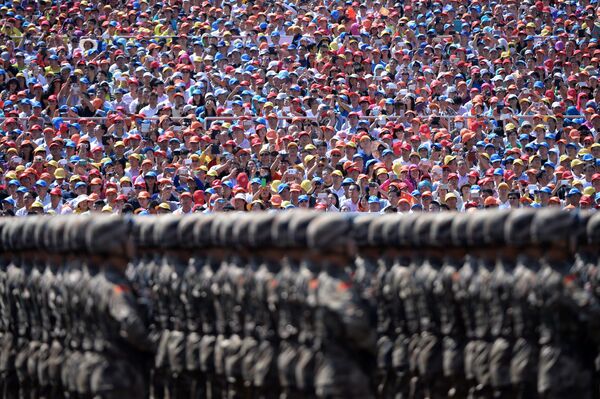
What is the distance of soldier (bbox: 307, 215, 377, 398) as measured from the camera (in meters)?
8.17

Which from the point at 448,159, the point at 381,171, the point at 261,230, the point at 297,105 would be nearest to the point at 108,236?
the point at 261,230

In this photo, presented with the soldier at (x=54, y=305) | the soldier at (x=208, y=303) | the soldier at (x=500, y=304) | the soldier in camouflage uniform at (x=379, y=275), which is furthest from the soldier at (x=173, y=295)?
the soldier at (x=500, y=304)

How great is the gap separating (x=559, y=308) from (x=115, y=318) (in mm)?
2963

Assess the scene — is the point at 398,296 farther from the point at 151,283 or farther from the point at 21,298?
the point at 21,298

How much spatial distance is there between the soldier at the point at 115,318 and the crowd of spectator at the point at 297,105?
7505 mm

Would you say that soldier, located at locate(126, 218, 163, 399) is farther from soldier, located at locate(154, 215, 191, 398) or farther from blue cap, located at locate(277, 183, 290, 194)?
blue cap, located at locate(277, 183, 290, 194)

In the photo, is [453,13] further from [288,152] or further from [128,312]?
[128,312]

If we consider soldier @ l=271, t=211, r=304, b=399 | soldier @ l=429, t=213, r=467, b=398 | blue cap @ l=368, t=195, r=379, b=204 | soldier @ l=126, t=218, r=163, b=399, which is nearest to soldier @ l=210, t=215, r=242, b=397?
soldier @ l=126, t=218, r=163, b=399

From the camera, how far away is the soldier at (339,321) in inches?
322

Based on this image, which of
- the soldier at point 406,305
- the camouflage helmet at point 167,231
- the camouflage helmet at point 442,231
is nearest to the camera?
the camouflage helmet at point 442,231

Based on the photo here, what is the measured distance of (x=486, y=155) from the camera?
731 inches

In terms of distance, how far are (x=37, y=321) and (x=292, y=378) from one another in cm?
283

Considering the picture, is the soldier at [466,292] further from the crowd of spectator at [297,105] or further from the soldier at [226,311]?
the crowd of spectator at [297,105]

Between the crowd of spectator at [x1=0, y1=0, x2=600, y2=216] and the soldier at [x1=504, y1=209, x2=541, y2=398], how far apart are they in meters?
7.15
